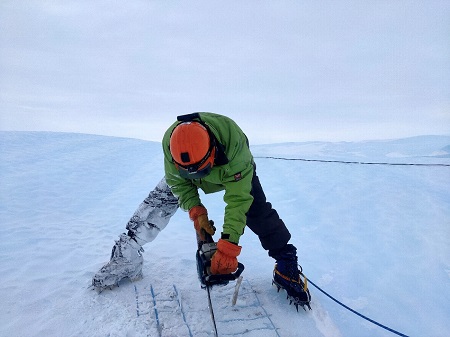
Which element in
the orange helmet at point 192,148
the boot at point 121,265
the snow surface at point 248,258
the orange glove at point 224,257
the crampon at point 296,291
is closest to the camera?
the orange helmet at point 192,148

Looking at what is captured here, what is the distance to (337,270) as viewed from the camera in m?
3.15

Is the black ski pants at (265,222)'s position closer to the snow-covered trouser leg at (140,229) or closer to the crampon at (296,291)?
the crampon at (296,291)

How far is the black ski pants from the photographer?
7.99ft

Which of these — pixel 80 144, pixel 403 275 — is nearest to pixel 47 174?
pixel 80 144

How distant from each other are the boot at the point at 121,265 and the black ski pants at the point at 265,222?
107 cm

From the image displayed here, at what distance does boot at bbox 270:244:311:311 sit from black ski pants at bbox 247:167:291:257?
0.27 feet

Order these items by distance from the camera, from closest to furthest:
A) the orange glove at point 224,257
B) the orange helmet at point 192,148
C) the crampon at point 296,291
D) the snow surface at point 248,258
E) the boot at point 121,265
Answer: the orange helmet at point 192,148 < the orange glove at point 224,257 < the snow surface at point 248,258 < the crampon at point 296,291 < the boot at point 121,265

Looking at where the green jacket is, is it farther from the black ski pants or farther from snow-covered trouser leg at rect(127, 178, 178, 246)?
snow-covered trouser leg at rect(127, 178, 178, 246)

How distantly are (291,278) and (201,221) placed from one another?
89cm

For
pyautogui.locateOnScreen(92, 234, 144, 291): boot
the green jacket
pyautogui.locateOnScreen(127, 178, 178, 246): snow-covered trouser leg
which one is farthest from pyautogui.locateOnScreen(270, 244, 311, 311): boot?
pyautogui.locateOnScreen(92, 234, 144, 291): boot

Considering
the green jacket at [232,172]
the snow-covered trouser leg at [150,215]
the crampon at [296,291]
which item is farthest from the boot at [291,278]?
the snow-covered trouser leg at [150,215]

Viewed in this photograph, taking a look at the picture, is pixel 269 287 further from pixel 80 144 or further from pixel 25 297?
pixel 80 144

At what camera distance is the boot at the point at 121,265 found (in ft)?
8.46

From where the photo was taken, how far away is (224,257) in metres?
2.02
